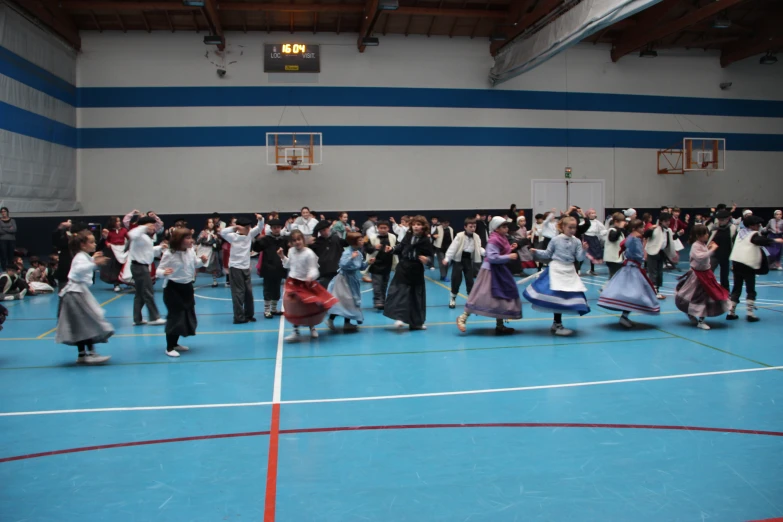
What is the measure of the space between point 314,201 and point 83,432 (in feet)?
60.3

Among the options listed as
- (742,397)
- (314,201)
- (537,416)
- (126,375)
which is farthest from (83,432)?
(314,201)

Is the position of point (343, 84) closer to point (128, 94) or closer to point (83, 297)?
point (128, 94)

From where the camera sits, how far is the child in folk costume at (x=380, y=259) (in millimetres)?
10367

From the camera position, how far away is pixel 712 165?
2511 cm

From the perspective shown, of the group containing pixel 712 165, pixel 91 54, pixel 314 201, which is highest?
pixel 91 54

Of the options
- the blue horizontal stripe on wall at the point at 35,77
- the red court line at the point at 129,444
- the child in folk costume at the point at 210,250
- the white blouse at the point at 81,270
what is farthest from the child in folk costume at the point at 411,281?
the blue horizontal stripe on wall at the point at 35,77

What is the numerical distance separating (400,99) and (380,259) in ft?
45.6

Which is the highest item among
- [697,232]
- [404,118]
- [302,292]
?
[404,118]

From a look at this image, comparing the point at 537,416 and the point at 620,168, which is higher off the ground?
→ the point at 620,168

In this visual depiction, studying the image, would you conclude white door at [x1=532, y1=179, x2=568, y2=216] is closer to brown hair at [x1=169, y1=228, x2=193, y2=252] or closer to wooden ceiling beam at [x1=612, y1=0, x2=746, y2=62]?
wooden ceiling beam at [x1=612, y1=0, x2=746, y2=62]

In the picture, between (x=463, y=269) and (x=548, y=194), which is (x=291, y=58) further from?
(x=463, y=269)

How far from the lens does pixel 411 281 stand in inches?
373

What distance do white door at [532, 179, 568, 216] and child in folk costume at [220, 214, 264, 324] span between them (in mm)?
16356

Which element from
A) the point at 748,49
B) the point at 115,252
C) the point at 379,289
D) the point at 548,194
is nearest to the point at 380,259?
the point at 379,289
